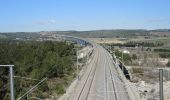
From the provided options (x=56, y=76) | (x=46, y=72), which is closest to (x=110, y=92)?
(x=46, y=72)

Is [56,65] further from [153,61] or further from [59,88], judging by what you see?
[153,61]

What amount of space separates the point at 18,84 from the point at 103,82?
1745 cm

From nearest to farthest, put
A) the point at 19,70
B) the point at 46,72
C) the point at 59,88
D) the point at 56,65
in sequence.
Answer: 1. the point at 59,88
2. the point at 19,70
3. the point at 46,72
4. the point at 56,65

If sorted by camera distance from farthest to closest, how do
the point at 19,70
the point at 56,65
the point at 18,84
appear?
the point at 56,65 → the point at 19,70 → the point at 18,84

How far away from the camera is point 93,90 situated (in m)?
44.5

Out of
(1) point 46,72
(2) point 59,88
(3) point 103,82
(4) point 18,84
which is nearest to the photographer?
(4) point 18,84

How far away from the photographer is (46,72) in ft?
190

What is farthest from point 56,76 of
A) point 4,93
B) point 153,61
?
point 153,61

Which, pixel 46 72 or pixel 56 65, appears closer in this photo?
pixel 46 72

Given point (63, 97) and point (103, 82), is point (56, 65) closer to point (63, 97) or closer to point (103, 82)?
point (103, 82)

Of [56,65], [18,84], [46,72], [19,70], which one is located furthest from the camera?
[56,65]

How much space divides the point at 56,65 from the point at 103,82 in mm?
12280

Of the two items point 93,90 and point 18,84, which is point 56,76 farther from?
point 18,84

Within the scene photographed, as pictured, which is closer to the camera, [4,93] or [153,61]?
[4,93]
